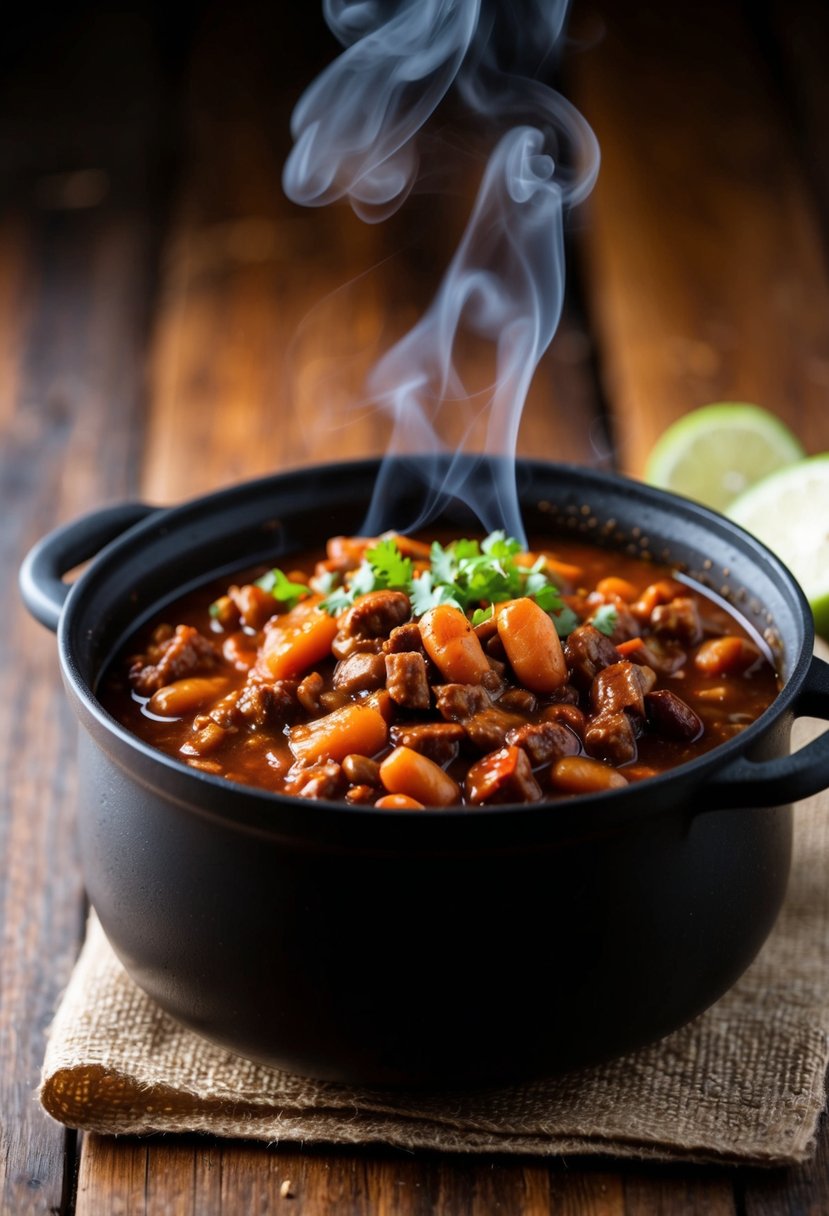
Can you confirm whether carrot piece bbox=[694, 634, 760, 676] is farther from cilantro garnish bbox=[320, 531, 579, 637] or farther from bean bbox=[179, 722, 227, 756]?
bean bbox=[179, 722, 227, 756]

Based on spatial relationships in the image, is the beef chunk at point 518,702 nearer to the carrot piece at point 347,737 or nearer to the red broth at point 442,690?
the red broth at point 442,690

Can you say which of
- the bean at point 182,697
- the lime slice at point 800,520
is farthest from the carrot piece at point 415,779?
the lime slice at point 800,520

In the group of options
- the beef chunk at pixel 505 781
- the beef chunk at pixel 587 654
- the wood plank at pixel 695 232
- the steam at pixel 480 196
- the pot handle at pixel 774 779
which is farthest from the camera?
the wood plank at pixel 695 232

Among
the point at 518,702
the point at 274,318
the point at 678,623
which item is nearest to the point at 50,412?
the point at 274,318

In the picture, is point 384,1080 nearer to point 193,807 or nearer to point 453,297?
point 193,807

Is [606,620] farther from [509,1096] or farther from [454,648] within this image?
[509,1096]

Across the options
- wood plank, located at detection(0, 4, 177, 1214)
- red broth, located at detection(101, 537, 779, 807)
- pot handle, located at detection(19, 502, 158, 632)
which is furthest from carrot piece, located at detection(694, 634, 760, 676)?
wood plank, located at detection(0, 4, 177, 1214)
